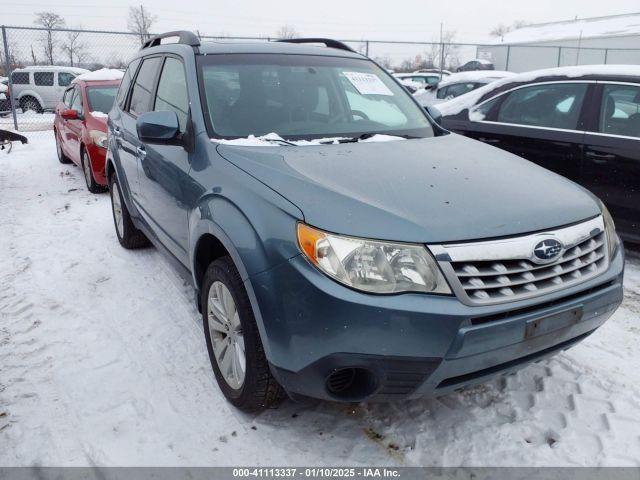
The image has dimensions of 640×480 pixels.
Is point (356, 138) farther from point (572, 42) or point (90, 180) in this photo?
point (572, 42)

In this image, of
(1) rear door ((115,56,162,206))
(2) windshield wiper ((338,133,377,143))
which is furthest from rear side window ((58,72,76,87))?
(2) windshield wiper ((338,133,377,143))

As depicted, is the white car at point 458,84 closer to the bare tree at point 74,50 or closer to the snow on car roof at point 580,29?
the bare tree at point 74,50

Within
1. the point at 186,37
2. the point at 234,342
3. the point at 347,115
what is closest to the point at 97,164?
the point at 186,37

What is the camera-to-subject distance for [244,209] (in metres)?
2.26

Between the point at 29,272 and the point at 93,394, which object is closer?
the point at 93,394

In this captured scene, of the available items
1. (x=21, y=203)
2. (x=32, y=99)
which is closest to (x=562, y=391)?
(x=21, y=203)

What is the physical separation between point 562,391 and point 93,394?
241 centimetres

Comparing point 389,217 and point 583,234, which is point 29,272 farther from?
point 583,234

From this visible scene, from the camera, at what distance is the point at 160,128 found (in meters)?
2.82

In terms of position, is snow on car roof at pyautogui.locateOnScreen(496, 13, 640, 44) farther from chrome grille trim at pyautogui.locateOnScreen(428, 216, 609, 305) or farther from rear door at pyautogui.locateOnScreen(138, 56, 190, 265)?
chrome grille trim at pyautogui.locateOnScreen(428, 216, 609, 305)

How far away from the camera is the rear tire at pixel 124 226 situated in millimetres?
4699

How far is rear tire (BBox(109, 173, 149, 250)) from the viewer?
4.70 meters

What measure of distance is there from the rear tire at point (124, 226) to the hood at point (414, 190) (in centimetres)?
239

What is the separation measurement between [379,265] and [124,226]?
345 centimetres
